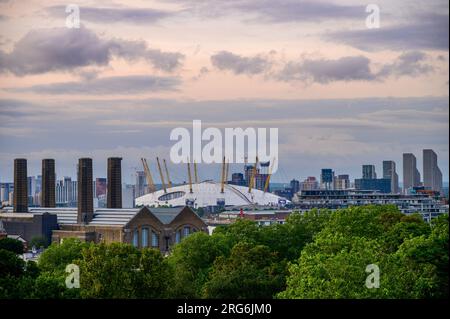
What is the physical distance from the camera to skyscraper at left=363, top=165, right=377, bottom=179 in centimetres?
18662

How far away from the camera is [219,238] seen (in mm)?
58688

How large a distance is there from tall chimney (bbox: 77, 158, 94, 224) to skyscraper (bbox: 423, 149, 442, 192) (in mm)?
65794

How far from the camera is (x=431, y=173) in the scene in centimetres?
16950

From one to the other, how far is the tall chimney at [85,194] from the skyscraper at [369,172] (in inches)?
3635

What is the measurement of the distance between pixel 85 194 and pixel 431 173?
81.3 metres

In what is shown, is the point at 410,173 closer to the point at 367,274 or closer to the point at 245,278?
the point at 245,278

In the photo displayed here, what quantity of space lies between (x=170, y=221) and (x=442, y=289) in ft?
211

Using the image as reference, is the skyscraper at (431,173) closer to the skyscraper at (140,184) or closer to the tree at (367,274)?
the skyscraper at (140,184)

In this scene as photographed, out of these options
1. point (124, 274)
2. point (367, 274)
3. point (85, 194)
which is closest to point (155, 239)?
point (85, 194)

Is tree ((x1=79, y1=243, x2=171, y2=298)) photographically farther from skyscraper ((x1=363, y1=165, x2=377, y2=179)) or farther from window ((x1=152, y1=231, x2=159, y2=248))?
skyscraper ((x1=363, y1=165, x2=377, y2=179))

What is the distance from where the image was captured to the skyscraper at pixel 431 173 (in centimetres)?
16212

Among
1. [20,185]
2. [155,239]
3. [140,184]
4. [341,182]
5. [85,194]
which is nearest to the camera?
[155,239]
